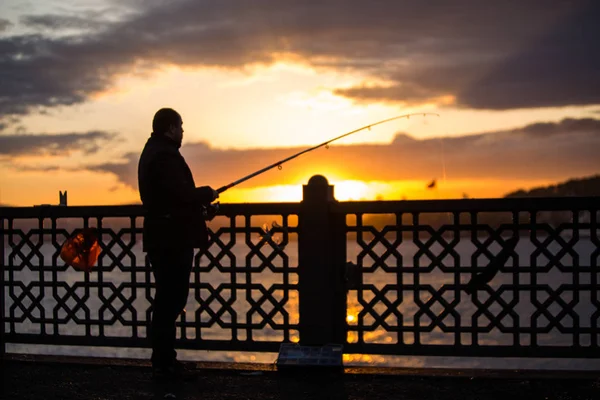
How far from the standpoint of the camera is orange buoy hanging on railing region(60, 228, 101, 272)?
782cm

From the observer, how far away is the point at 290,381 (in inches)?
258

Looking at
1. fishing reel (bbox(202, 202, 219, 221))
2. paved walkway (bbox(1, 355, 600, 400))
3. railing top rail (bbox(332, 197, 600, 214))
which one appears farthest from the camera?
railing top rail (bbox(332, 197, 600, 214))

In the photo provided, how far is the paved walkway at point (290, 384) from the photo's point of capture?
6051mm

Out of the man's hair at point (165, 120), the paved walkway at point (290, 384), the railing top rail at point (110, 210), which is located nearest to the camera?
the paved walkway at point (290, 384)

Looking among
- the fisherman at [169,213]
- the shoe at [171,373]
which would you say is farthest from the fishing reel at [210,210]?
the shoe at [171,373]

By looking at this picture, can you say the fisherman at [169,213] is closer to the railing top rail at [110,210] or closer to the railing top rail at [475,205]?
the railing top rail at [110,210]

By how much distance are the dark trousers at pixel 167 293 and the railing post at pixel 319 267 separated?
1.18 meters

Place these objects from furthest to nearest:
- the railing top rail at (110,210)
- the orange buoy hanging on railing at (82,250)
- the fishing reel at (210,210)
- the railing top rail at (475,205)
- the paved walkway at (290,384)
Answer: the orange buoy hanging on railing at (82,250)
the railing top rail at (110,210)
the railing top rail at (475,205)
the fishing reel at (210,210)
the paved walkway at (290,384)

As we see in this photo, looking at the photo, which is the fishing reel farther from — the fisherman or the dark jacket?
the dark jacket

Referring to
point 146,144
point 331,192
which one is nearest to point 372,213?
point 331,192

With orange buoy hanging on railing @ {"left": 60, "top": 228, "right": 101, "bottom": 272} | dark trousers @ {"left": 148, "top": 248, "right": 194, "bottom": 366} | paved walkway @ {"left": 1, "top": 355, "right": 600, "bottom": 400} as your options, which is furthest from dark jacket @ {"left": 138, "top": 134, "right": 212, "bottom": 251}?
orange buoy hanging on railing @ {"left": 60, "top": 228, "right": 101, "bottom": 272}

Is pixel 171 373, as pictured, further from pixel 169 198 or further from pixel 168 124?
pixel 168 124

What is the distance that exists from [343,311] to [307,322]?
35 centimetres

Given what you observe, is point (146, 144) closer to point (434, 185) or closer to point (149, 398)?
point (149, 398)
